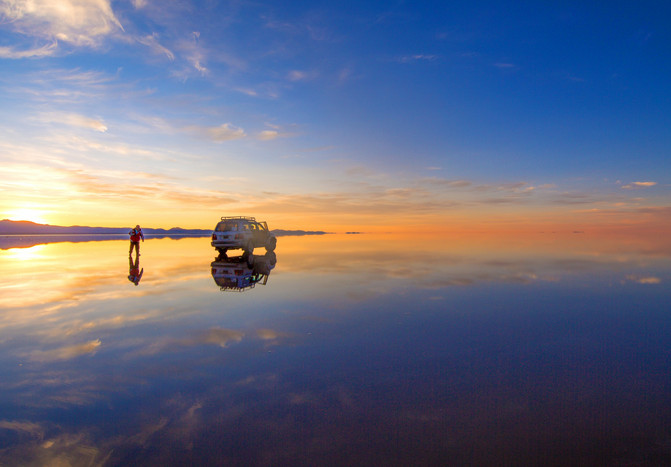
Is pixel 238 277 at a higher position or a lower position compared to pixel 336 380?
higher

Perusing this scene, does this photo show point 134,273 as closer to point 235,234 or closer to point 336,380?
point 235,234

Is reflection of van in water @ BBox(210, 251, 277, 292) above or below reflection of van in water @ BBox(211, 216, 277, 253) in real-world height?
below

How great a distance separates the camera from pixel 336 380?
507 centimetres

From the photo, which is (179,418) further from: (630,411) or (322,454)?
(630,411)

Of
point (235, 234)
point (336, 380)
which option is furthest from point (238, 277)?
point (336, 380)

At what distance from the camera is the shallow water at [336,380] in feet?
11.8

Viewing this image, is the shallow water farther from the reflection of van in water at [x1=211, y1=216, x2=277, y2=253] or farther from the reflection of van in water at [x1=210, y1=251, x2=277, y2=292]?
the reflection of van in water at [x1=211, y1=216, x2=277, y2=253]

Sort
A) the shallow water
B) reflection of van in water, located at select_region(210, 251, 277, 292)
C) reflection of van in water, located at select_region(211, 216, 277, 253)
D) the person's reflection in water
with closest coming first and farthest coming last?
1. the shallow water
2. reflection of van in water, located at select_region(210, 251, 277, 292)
3. the person's reflection in water
4. reflection of van in water, located at select_region(211, 216, 277, 253)

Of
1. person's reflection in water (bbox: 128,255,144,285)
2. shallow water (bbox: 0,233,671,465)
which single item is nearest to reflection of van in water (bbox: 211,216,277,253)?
person's reflection in water (bbox: 128,255,144,285)

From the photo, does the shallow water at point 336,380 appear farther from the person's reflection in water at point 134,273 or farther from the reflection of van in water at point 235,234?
the reflection of van in water at point 235,234

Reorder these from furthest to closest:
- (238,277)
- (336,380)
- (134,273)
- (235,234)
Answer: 1. (235,234)
2. (134,273)
3. (238,277)
4. (336,380)

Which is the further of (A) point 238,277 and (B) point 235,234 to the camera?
(B) point 235,234

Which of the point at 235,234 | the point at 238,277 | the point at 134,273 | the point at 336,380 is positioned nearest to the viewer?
the point at 336,380

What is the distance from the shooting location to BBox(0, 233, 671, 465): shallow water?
3598 millimetres
